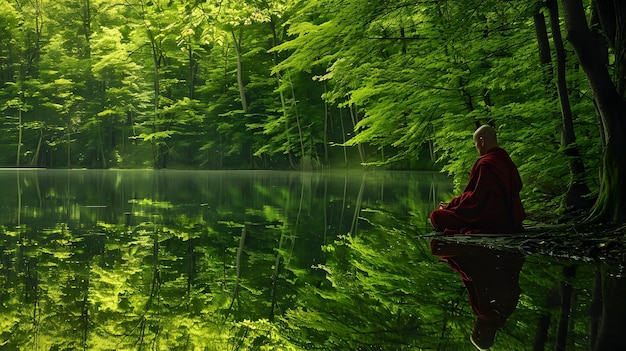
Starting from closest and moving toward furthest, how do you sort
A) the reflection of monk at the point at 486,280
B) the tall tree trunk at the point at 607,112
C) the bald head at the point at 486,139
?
the reflection of monk at the point at 486,280
the tall tree trunk at the point at 607,112
the bald head at the point at 486,139

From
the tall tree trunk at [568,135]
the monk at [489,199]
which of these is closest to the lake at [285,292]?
the monk at [489,199]

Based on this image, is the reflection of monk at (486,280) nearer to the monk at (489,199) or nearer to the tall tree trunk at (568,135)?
the monk at (489,199)

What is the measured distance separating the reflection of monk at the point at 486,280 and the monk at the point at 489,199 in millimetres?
480

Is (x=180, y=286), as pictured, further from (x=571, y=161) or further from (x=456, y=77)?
(x=456, y=77)

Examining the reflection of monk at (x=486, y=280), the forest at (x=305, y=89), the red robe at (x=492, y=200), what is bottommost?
the reflection of monk at (x=486, y=280)

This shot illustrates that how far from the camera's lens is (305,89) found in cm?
3525

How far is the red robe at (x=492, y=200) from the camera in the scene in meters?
6.45

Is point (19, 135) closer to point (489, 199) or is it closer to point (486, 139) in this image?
point (486, 139)

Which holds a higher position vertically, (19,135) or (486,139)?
(19,135)

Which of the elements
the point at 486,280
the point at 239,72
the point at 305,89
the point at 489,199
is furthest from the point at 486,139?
the point at 239,72

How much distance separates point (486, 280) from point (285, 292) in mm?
1403

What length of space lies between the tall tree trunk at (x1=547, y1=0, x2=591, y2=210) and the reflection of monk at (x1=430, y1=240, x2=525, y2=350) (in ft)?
7.36

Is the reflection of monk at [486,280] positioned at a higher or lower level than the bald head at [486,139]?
lower

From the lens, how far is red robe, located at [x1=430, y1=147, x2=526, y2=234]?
6445mm
